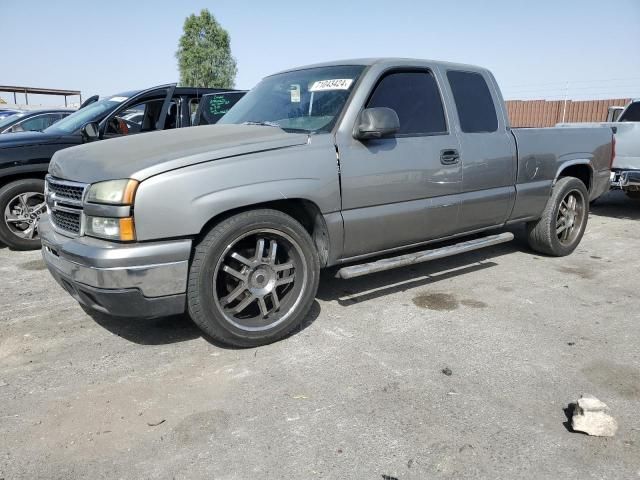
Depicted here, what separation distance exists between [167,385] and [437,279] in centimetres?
274

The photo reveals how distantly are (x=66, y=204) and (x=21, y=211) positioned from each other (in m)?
2.94

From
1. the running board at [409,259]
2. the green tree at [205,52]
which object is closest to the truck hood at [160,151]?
the running board at [409,259]

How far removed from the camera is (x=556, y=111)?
895 inches

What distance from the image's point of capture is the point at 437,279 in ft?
15.4

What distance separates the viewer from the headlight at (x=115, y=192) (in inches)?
109

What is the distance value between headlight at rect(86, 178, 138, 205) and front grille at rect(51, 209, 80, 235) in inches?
11.7

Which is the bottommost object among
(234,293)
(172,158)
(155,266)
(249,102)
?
(234,293)

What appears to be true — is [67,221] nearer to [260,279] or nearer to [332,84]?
[260,279]

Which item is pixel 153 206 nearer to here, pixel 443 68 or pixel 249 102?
pixel 249 102

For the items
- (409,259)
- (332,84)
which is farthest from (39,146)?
(409,259)

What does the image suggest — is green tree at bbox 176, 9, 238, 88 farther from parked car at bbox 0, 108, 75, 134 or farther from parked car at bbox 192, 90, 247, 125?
parked car at bbox 192, 90, 247, 125

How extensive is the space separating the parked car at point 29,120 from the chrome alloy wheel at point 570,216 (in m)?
9.73

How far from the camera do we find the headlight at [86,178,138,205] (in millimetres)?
2777

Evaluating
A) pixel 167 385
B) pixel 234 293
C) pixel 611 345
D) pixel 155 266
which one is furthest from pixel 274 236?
pixel 611 345
